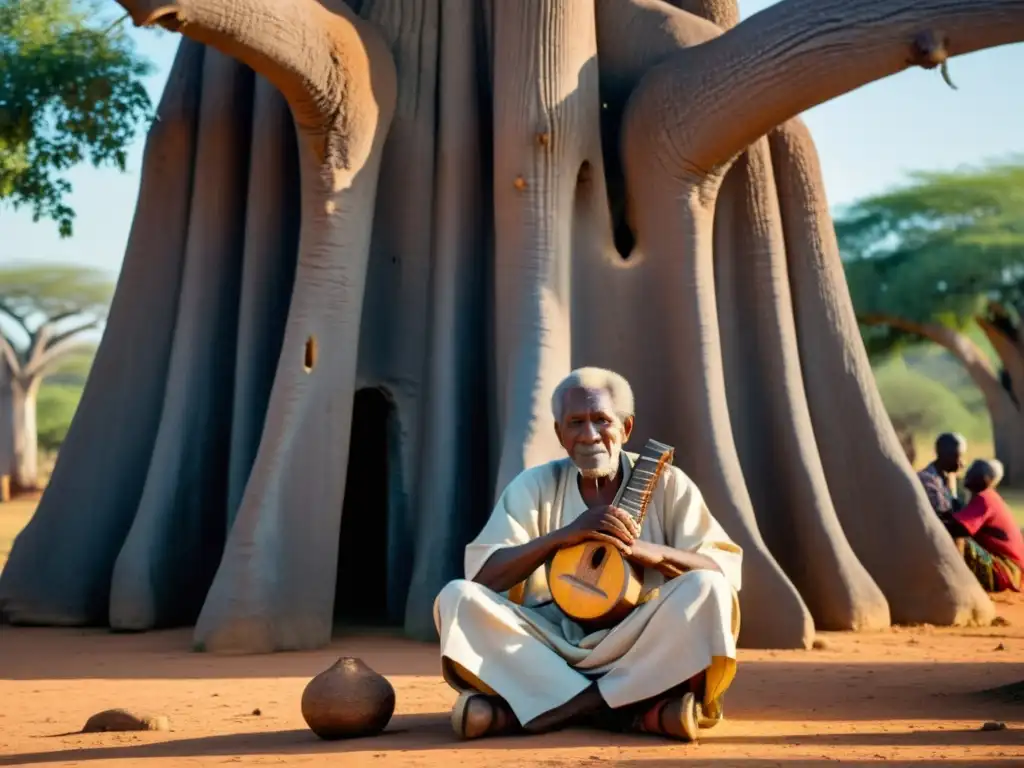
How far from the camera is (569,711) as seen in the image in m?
4.91

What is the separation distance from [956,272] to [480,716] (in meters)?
26.7

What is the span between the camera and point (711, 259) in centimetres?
889

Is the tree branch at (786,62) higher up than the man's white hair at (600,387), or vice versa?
the tree branch at (786,62)

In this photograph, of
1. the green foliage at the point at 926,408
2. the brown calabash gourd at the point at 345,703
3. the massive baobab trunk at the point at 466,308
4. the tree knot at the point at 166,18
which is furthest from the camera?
the green foliage at the point at 926,408

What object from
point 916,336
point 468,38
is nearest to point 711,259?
point 468,38

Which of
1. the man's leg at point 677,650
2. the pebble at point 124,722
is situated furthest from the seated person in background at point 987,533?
the pebble at point 124,722

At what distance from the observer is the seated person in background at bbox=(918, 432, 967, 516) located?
10.5 m

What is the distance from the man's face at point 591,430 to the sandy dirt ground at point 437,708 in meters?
0.88

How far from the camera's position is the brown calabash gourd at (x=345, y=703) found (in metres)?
4.99

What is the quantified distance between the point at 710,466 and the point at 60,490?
13.0 ft

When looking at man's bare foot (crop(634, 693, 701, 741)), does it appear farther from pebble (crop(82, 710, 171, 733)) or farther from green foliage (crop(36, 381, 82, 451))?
green foliage (crop(36, 381, 82, 451))

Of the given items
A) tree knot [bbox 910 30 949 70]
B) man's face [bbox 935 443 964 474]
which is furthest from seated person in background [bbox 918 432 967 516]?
tree knot [bbox 910 30 949 70]

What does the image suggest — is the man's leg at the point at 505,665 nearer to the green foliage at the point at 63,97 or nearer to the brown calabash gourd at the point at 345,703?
the brown calabash gourd at the point at 345,703

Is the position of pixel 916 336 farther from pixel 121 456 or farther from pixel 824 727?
pixel 824 727
